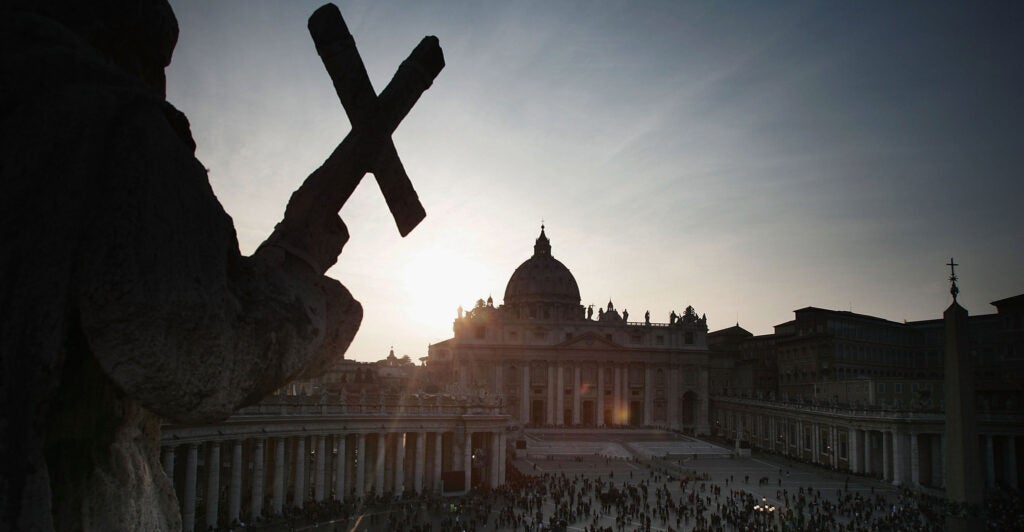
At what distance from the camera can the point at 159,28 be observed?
129 inches

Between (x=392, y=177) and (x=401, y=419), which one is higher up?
(x=392, y=177)

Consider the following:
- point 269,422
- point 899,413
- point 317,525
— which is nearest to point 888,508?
point 899,413

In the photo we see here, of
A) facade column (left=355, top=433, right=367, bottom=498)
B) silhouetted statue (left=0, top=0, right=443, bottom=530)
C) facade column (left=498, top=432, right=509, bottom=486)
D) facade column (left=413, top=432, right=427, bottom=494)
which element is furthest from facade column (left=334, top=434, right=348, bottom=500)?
silhouetted statue (left=0, top=0, right=443, bottom=530)

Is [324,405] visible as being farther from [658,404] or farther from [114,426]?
[658,404]

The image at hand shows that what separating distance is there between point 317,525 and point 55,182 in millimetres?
37226

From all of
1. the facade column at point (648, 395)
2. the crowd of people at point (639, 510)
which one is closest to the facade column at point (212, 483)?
the crowd of people at point (639, 510)

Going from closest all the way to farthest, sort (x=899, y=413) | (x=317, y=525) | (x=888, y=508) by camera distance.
Result: (x=317, y=525) → (x=888, y=508) → (x=899, y=413)

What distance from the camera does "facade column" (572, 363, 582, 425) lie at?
95.9m

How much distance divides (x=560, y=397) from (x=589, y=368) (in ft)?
18.6

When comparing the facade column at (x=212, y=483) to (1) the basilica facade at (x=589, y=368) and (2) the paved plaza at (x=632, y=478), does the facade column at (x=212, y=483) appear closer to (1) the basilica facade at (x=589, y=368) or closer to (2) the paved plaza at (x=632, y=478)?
(2) the paved plaza at (x=632, y=478)

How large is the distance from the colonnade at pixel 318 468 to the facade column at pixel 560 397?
47837 mm

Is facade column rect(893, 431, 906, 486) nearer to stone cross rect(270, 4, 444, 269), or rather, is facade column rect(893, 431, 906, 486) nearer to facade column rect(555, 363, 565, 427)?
facade column rect(555, 363, 565, 427)

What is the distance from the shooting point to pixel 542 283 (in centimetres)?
12006

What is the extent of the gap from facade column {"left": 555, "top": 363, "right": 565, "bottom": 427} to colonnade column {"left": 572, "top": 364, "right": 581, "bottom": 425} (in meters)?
1.35
